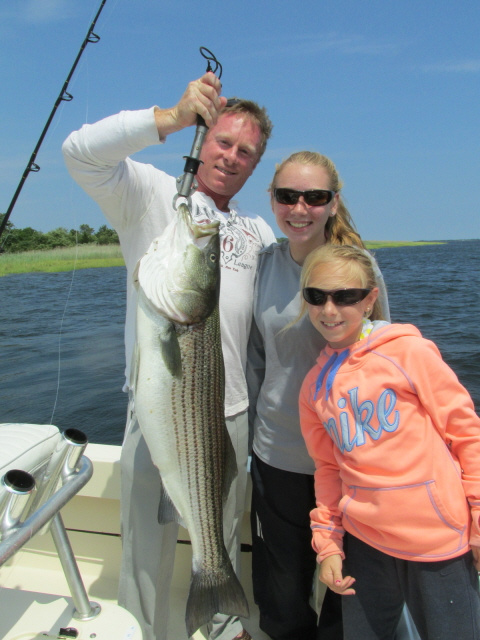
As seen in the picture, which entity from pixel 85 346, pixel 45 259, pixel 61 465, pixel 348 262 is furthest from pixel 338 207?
pixel 45 259

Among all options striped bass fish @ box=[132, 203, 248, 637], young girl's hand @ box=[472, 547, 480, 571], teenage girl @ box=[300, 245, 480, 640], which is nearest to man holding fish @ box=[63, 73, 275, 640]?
striped bass fish @ box=[132, 203, 248, 637]

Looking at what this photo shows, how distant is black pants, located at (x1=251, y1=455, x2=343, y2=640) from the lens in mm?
2662

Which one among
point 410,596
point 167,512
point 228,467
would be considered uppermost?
point 228,467

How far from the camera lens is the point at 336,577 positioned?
216cm

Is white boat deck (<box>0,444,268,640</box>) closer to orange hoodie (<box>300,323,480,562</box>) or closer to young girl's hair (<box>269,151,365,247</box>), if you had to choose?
orange hoodie (<box>300,323,480,562</box>)

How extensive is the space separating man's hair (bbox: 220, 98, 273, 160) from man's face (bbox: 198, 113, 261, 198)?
1.1 inches

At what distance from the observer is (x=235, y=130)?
287cm

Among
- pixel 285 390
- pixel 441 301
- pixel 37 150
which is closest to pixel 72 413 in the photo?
pixel 37 150

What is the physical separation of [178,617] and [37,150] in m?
3.88

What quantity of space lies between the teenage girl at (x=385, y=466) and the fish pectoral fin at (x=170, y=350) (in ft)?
2.16

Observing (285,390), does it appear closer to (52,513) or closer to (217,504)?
(217,504)

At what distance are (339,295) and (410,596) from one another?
133 cm

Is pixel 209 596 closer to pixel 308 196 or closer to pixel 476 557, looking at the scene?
pixel 476 557

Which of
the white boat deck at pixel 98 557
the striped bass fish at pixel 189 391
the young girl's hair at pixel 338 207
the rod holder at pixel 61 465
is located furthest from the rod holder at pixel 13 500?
the young girl's hair at pixel 338 207
